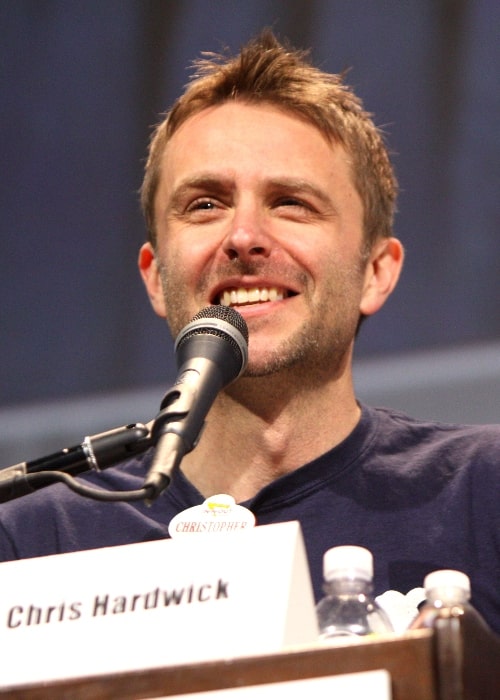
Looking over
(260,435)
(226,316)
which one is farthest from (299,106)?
(226,316)

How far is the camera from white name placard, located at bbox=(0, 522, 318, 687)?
93 centimetres

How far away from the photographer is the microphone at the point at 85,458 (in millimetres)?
1138

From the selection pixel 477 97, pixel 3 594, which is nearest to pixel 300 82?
pixel 477 97

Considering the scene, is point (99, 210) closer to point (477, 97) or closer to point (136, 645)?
point (477, 97)

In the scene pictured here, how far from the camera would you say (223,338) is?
4.23ft

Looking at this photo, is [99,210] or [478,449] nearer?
[478,449]

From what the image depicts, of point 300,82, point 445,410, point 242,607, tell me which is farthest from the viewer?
point 445,410

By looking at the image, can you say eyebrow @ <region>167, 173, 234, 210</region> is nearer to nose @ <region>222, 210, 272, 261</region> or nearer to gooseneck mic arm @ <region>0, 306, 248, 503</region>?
nose @ <region>222, 210, 272, 261</region>

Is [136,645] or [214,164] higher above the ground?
[214,164]

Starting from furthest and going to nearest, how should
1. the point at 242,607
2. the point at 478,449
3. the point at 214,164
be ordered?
the point at 214,164, the point at 478,449, the point at 242,607

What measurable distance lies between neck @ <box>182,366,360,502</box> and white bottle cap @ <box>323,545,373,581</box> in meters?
0.95

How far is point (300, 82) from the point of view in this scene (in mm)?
2217

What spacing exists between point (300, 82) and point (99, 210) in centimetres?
68

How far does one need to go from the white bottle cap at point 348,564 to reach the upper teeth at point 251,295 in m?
0.96
